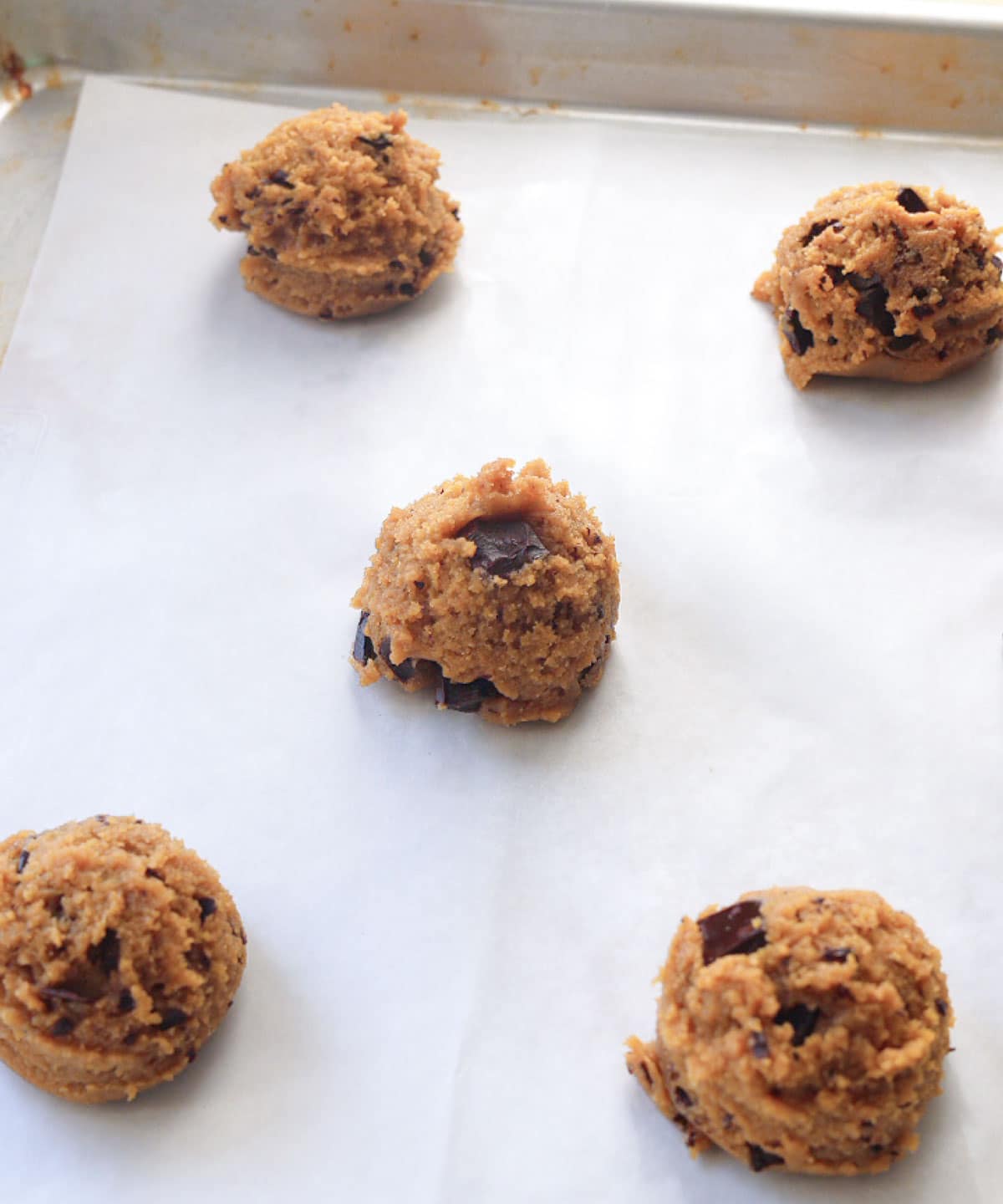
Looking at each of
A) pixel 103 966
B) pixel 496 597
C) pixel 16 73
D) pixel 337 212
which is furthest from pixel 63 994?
pixel 16 73

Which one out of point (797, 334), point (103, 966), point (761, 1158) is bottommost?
point (761, 1158)

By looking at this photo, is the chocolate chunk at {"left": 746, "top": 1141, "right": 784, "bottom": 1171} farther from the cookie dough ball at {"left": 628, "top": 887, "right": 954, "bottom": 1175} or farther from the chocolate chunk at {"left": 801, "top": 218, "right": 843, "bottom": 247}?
the chocolate chunk at {"left": 801, "top": 218, "right": 843, "bottom": 247}

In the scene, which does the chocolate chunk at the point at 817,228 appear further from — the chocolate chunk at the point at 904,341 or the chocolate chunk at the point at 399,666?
the chocolate chunk at the point at 399,666

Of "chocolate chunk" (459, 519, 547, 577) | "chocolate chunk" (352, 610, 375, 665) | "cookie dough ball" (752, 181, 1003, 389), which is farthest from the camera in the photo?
"cookie dough ball" (752, 181, 1003, 389)

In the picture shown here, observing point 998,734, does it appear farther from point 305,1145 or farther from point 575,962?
point 305,1145

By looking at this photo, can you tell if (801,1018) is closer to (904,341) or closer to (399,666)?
(399,666)

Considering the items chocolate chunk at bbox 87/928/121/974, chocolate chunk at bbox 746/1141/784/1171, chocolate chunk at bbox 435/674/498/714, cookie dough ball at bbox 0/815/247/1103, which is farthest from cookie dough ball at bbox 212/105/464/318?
chocolate chunk at bbox 746/1141/784/1171
